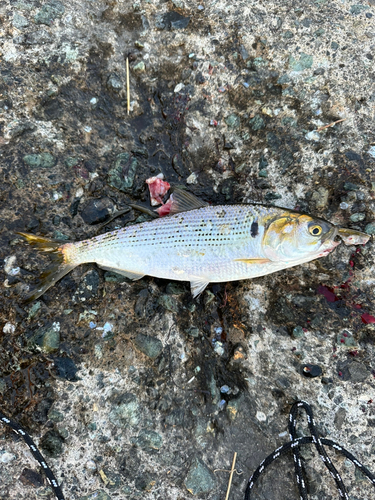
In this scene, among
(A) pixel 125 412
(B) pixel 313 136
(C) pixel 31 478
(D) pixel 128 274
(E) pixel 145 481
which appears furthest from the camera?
(B) pixel 313 136

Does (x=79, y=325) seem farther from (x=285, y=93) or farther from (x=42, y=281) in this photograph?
(x=285, y=93)

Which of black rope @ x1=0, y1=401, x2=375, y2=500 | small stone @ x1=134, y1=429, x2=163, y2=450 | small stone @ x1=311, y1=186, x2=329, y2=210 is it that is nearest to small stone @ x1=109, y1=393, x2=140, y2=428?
small stone @ x1=134, y1=429, x2=163, y2=450

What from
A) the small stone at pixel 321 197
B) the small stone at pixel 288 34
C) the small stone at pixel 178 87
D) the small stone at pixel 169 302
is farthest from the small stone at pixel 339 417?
the small stone at pixel 288 34

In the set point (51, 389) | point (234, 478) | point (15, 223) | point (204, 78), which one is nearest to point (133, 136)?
point (204, 78)

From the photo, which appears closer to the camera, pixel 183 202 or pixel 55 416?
pixel 55 416

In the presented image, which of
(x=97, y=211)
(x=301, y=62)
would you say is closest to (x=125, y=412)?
(x=97, y=211)

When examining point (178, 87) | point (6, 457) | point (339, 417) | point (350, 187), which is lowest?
point (339, 417)

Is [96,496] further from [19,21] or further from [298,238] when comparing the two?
[19,21]
